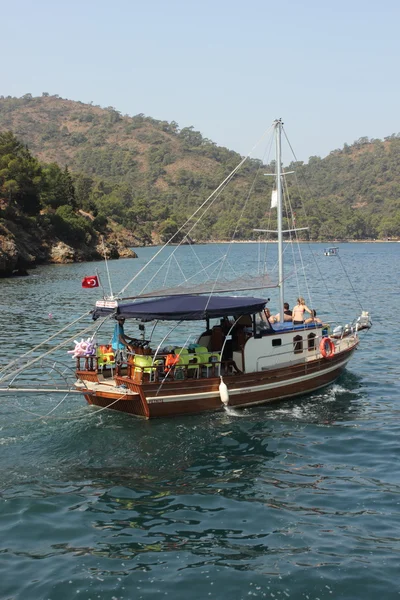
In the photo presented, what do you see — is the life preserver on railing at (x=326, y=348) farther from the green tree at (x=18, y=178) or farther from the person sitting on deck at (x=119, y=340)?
the green tree at (x=18, y=178)

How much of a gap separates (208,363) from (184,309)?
5.68 feet

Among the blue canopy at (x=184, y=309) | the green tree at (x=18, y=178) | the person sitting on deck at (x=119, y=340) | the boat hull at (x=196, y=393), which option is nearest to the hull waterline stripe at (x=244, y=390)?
the boat hull at (x=196, y=393)

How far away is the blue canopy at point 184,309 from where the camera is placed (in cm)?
1772

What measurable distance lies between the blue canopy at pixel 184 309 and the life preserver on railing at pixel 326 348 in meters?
2.93

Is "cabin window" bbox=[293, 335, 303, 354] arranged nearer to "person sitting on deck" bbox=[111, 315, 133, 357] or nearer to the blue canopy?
the blue canopy

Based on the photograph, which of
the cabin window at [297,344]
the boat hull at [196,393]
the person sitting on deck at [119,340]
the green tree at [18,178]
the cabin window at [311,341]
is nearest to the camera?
the boat hull at [196,393]

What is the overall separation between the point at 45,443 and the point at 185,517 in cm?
519

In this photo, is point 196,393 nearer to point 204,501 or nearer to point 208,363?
point 208,363

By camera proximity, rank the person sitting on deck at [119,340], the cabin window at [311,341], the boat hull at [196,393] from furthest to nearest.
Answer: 1. the cabin window at [311,341]
2. the person sitting on deck at [119,340]
3. the boat hull at [196,393]

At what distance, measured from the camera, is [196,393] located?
59.4 ft

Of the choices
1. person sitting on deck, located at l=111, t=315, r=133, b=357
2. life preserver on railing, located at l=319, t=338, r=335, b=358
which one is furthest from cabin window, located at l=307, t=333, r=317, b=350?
person sitting on deck, located at l=111, t=315, r=133, b=357

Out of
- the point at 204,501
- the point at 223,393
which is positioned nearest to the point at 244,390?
the point at 223,393

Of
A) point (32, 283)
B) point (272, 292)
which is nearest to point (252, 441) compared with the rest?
point (272, 292)

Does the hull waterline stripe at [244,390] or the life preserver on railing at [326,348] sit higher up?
the life preserver on railing at [326,348]
